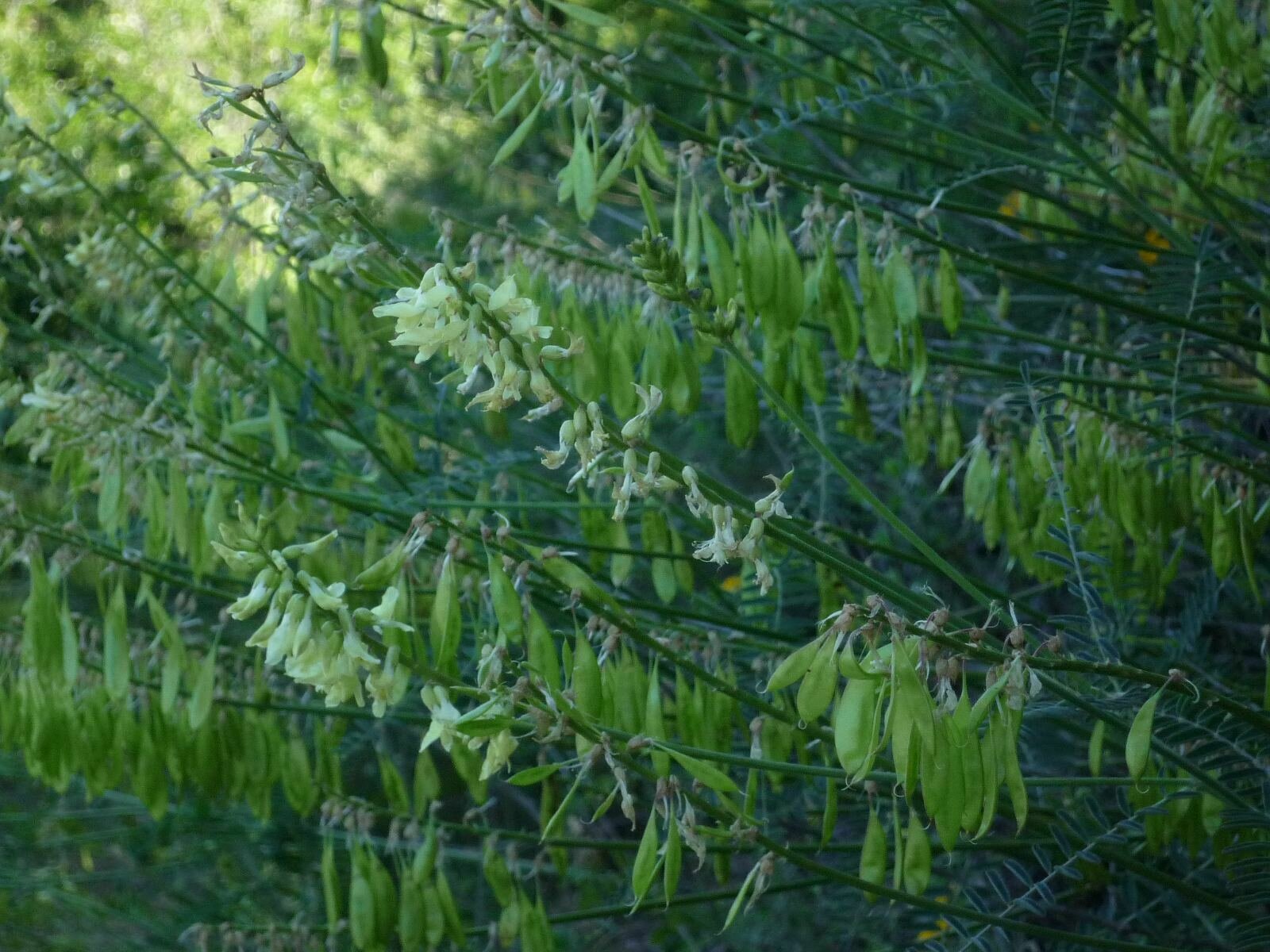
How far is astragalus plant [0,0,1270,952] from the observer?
100 centimetres

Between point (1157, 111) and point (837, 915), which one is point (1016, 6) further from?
point (837, 915)

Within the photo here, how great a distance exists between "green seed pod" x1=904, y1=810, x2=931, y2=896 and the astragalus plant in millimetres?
30

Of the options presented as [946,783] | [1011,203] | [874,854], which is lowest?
[874,854]

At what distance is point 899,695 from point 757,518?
0.16 metres

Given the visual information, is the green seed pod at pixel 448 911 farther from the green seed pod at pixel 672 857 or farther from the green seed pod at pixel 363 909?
the green seed pod at pixel 672 857

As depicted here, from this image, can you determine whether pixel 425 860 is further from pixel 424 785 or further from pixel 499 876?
pixel 424 785

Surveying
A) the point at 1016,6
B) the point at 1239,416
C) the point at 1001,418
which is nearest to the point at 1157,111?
the point at 1239,416

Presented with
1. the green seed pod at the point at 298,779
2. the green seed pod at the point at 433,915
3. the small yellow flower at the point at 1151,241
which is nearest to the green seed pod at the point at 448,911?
the green seed pod at the point at 433,915

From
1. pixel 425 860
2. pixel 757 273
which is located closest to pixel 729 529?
pixel 757 273

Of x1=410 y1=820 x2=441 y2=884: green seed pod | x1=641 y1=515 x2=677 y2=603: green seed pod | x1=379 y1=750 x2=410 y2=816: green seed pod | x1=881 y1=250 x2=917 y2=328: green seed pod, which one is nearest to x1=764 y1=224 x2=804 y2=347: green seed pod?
x1=881 y1=250 x2=917 y2=328: green seed pod

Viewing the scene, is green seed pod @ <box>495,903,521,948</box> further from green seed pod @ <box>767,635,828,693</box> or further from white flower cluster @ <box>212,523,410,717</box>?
green seed pod @ <box>767,635,828,693</box>

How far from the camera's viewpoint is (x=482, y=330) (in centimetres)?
95

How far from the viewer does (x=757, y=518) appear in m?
0.96

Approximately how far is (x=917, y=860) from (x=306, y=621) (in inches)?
22.0
